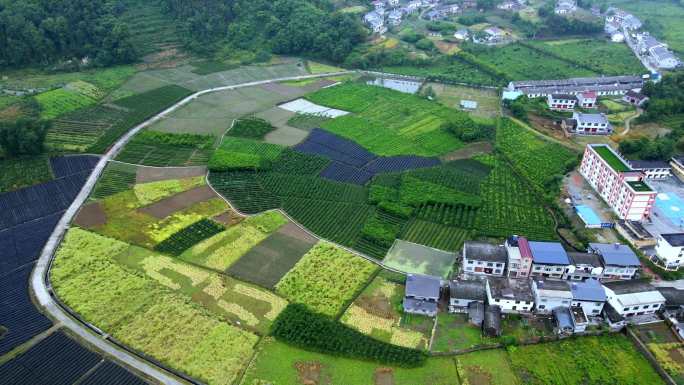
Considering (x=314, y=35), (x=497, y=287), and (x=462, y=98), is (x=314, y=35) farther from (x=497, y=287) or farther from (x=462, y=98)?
(x=497, y=287)

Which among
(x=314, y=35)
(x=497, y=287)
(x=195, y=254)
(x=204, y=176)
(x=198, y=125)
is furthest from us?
(x=314, y=35)

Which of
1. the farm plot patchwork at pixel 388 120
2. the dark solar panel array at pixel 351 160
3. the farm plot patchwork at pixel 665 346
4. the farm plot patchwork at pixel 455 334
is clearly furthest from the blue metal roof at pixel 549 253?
the farm plot patchwork at pixel 388 120

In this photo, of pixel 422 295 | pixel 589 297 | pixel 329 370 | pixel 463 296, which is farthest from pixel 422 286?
pixel 589 297

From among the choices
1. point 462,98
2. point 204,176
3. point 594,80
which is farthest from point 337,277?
point 594,80

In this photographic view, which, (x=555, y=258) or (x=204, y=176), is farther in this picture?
(x=204, y=176)

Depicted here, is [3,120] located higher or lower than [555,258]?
higher

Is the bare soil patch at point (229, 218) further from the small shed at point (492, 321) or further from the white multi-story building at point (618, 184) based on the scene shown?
the white multi-story building at point (618, 184)

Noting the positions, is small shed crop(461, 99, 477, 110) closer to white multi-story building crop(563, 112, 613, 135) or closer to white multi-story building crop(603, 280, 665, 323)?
white multi-story building crop(563, 112, 613, 135)

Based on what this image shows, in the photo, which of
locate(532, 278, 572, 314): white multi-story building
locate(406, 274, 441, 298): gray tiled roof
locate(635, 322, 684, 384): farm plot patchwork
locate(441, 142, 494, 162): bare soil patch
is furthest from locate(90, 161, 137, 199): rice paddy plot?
locate(635, 322, 684, 384): farm plot patchwork
